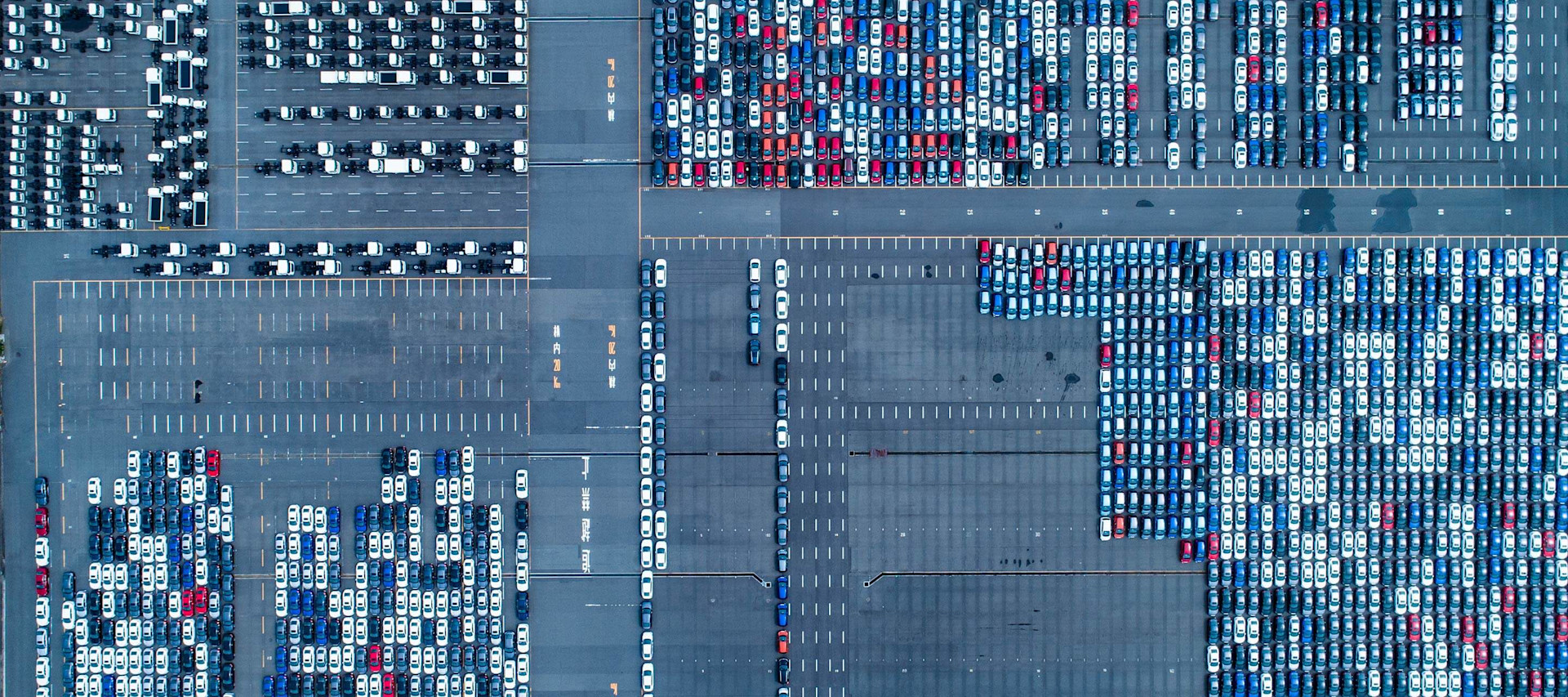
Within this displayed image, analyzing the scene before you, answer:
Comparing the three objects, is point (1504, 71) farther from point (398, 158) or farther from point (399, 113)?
point (398, 158)

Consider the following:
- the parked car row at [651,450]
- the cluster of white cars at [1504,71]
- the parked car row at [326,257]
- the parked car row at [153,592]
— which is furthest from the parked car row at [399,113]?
the cluster of white cars at [1504,71]

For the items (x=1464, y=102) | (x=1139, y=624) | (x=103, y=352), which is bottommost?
(x=1139, y=624)

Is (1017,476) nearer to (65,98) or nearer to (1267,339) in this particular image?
(1267,339)

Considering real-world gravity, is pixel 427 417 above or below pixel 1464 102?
below

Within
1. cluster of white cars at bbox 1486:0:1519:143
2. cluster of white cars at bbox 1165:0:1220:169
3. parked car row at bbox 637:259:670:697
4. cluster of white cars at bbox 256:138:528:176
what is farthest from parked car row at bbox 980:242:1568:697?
cluster of white cars at bbox 256:138:528:176

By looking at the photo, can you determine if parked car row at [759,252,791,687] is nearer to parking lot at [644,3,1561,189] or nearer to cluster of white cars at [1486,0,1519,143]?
parking lot at [644,3,1561,189]

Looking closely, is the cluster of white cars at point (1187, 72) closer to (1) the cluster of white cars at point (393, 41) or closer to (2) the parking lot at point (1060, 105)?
(2) the parking lot at point (1060, 105)

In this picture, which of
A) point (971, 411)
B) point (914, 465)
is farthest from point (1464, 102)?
point (914, 465)
